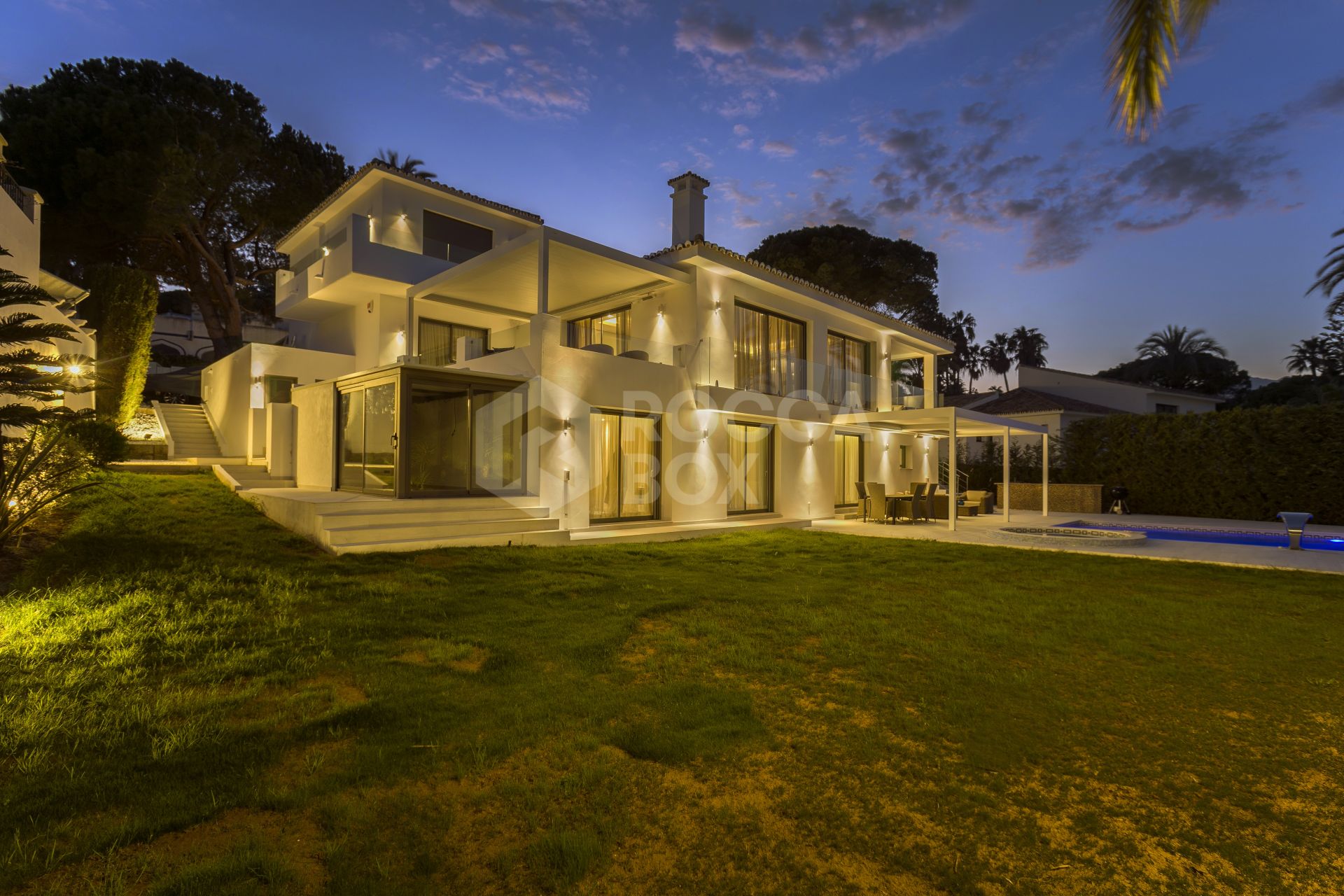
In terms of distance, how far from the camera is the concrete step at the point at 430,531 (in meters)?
8.27

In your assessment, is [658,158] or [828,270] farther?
[828,270]

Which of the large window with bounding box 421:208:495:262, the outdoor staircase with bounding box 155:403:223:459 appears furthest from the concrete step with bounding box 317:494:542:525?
the outdoor staircase with bounding box 155:403:223:459

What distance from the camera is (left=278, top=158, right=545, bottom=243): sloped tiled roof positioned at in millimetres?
15914

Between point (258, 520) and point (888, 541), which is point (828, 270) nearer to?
point (888, 541)

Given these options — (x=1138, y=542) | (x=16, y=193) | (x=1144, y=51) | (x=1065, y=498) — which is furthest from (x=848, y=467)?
(x=16, y=193)

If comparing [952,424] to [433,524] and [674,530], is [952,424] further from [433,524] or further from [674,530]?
[433,524]

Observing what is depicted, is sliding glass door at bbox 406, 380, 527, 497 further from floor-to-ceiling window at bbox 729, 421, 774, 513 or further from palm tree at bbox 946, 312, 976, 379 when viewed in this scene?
palm tree at bbox 946, 312, 976, 379

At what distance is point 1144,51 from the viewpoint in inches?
136

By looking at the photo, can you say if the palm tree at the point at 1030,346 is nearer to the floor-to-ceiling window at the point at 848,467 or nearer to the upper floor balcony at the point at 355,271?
the floor-to-ceiling window at the point at 848,467

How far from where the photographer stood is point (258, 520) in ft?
30.6

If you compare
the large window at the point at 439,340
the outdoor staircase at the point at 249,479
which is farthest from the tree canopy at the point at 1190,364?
the outdoor staircase at the point at 249,479

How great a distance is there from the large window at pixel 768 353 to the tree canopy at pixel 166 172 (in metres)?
18.8

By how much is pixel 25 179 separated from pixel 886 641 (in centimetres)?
2965

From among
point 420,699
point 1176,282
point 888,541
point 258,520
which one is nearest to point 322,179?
point 258,520
